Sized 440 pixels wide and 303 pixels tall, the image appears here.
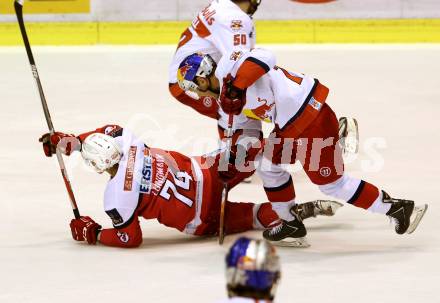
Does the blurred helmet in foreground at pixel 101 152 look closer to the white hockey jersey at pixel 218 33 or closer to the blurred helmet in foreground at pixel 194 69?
the blurred helmet in foreground at pixel 194 69

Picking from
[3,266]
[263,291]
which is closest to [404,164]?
[3,266]

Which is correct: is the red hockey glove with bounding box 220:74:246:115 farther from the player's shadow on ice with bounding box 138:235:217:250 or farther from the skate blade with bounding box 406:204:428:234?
the skate blade with bounding box 406:204:428:234

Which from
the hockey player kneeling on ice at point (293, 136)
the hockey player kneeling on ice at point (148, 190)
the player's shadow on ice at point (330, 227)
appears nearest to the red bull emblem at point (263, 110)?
the hockey player kneeling on ice at point (293, 136)

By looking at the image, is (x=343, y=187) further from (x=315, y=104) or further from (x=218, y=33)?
(x=218, y=33)

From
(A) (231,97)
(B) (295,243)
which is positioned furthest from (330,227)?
(A) (231,97)

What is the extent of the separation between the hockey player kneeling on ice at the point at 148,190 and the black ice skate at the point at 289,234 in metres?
0.19

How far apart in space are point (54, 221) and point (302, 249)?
111 cm

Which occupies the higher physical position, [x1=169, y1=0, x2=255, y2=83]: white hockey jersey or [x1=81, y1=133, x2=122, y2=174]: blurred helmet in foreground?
[x1=169, y1=0, x2=255, y2=83]: white hockey jersey

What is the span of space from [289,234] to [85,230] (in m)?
0.78

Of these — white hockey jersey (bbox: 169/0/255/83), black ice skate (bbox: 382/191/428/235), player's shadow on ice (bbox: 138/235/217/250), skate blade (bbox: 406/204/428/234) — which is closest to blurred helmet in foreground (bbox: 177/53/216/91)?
white hockey jersey (bbox: 169/0/255/83)

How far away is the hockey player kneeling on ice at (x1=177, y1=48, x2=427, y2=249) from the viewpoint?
4094 mm

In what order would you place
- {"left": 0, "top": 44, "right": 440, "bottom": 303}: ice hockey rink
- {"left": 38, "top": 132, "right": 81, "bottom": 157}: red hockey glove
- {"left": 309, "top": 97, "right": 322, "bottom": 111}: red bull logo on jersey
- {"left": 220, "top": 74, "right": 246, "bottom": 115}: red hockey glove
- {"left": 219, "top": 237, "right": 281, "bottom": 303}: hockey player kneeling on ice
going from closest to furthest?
1. {"left": 219, "top": 237, "right": 281, "bottom": 303}: hockey player kneeling on ice
2. {"left": 0, "top": 44, "right": 440, "bottom": 303}: ice hockey rink
3. {"left": 220, "top": 74, "right": 246, "bottom": 115}: red hockey glove
4. {"left": 309, "top": 97, "right": 322, "bottom": 111}: red bull logo on jersey
5. {"left": 38, "top": 132, "right": 81, "bottom": 157}: red hockey glove

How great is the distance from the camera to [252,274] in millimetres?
2117

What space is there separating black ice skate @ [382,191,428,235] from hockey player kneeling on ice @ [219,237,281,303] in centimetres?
212
